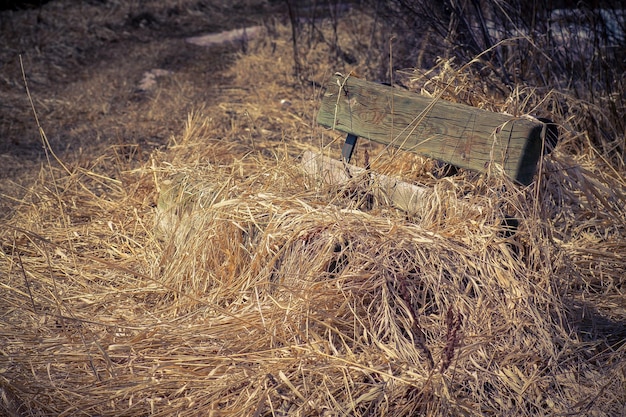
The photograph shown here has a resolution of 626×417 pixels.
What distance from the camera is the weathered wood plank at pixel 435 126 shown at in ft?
8.71

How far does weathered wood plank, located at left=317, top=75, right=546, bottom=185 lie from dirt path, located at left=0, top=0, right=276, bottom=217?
1.37m

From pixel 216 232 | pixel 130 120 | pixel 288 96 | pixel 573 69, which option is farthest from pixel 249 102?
pixel 216 232

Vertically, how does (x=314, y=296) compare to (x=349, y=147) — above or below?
below

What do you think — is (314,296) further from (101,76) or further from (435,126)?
(101,76)

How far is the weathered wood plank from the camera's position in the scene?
8.71ft

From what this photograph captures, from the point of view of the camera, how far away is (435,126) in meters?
2.93

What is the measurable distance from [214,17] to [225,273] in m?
6.50

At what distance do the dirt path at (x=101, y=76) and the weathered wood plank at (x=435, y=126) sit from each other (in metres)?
1.37

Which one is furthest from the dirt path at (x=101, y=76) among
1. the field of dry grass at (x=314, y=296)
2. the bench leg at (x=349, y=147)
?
the bench leg at (x=349, y=147)

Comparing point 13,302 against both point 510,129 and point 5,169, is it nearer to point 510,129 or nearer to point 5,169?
point 5,169

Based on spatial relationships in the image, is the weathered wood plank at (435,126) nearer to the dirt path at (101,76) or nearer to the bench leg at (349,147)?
the bench leg at (349,147)

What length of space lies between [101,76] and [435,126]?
14.1ft

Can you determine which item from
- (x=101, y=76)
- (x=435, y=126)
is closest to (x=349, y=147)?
(x=435, y=126)

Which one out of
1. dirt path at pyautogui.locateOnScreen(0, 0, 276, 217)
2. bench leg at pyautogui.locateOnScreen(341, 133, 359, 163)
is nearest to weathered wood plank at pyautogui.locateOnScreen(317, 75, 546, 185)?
bench leg at pyautogui.locateOnScreen(341, 133, 359, 163)
